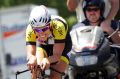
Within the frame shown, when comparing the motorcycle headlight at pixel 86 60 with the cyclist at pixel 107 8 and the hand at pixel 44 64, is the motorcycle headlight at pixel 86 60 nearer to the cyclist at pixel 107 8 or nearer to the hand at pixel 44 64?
the hand at pixel 44 64

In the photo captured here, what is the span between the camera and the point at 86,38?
7.71m

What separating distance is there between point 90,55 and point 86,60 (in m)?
0.07

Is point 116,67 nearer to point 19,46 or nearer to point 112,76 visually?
point 112,76

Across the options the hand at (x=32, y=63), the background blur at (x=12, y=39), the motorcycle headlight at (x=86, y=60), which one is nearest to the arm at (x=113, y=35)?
the motorcycle headlight at (x=86, y=60)

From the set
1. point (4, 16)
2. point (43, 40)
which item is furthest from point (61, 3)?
point (43, 40)

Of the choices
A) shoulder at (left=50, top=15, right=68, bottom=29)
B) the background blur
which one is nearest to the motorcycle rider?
shoulder at (left=50, top=15, right=68, bottom=29)

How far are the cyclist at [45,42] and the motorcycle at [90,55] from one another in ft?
1.18

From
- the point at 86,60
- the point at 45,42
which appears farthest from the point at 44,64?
the point at 45,42

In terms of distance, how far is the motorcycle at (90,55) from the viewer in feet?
24.7

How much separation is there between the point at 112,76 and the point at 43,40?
3.26ft

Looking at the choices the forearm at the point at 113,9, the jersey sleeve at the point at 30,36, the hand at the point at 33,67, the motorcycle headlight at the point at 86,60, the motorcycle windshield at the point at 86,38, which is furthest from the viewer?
the forearm at the point at 113,9

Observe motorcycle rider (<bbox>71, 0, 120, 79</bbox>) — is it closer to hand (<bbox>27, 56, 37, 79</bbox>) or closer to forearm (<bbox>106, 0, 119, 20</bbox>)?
forearm (<bbox>106, 0, 119, 20</bbox>)

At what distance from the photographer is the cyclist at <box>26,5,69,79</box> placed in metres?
7.93

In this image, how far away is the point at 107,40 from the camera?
779 centimetres
